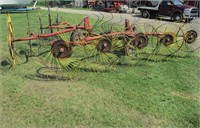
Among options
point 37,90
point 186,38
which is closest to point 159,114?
point 37,90

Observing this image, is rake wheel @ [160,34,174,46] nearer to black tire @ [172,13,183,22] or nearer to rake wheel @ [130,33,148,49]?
rake wheel @ [130,33,148,49]

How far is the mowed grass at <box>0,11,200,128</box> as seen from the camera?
12.6ft

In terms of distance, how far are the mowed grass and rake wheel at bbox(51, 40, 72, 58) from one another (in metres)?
0.54

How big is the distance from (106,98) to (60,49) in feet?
4.39

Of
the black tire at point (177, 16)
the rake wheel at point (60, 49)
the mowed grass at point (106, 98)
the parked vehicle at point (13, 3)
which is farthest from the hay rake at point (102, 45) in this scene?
the parked vehicle at point (13, 3)

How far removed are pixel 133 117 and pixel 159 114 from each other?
41 centimetres

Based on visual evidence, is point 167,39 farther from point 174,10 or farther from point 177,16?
point 174,10

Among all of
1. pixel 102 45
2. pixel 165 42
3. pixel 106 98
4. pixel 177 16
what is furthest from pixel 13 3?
pixel 106 98

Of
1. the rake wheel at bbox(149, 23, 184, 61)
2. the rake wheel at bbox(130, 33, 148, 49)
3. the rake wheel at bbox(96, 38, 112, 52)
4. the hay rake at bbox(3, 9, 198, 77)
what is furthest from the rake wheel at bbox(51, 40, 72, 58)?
the rake wheel at bbox(149, 23, 184, 61)

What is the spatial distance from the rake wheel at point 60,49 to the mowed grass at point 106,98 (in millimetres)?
541

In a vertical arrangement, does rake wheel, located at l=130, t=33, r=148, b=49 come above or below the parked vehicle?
below

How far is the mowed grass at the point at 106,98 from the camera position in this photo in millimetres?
3850

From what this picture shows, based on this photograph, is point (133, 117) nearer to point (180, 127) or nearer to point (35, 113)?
point (180, 127)

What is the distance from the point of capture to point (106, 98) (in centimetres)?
454
